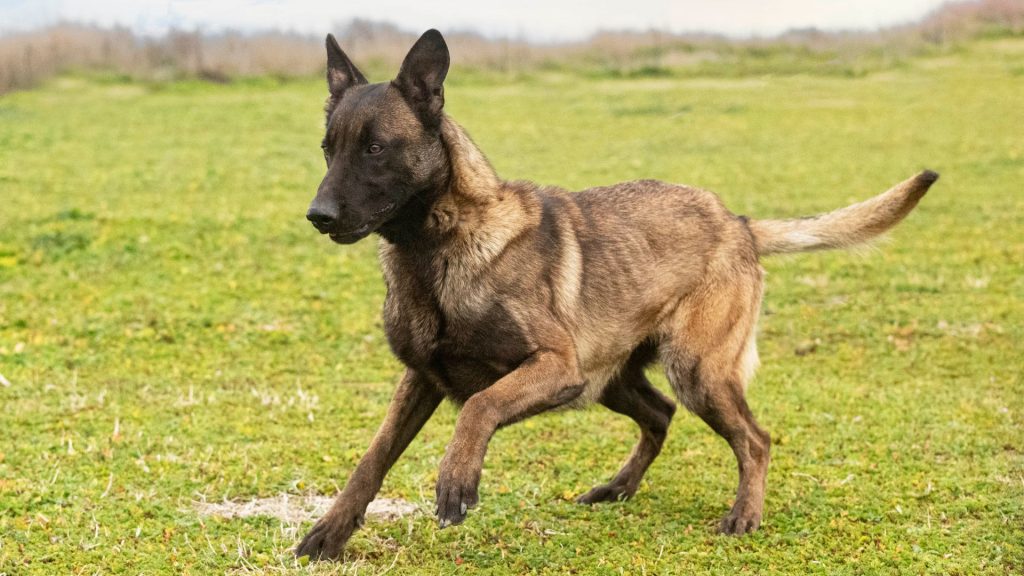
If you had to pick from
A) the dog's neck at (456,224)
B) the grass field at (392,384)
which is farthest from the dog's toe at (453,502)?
the dog's neck at (456,224)

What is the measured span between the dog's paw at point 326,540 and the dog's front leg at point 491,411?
780 millimetres

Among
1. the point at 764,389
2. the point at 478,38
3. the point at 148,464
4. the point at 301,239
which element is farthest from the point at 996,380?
the point at 478,38

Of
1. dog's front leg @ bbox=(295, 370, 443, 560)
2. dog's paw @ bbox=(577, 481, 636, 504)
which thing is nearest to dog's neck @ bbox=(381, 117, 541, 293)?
dog's front leg @ bbox=(295, 370, 443, 560)

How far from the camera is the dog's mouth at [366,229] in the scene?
479 cm

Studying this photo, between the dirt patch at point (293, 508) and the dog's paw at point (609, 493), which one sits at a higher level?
the dirt patch at point (293, 508)

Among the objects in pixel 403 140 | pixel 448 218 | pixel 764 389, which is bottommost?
pixel 764 389

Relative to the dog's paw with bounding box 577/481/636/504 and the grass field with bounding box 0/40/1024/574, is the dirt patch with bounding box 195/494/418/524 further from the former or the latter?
the dog's paw with bounding box 577/481/636/504

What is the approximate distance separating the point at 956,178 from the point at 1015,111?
654 centimetres

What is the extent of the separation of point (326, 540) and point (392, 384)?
319cm

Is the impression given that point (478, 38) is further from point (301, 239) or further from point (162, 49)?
point (301, 239)

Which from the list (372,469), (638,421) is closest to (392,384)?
(638,421)

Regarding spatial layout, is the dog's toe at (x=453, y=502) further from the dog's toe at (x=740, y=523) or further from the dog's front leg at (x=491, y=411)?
the dog's toe at (x=740, y=523)

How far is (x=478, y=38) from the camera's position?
78.1 ft

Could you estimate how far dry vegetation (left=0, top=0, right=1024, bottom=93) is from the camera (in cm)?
1631
